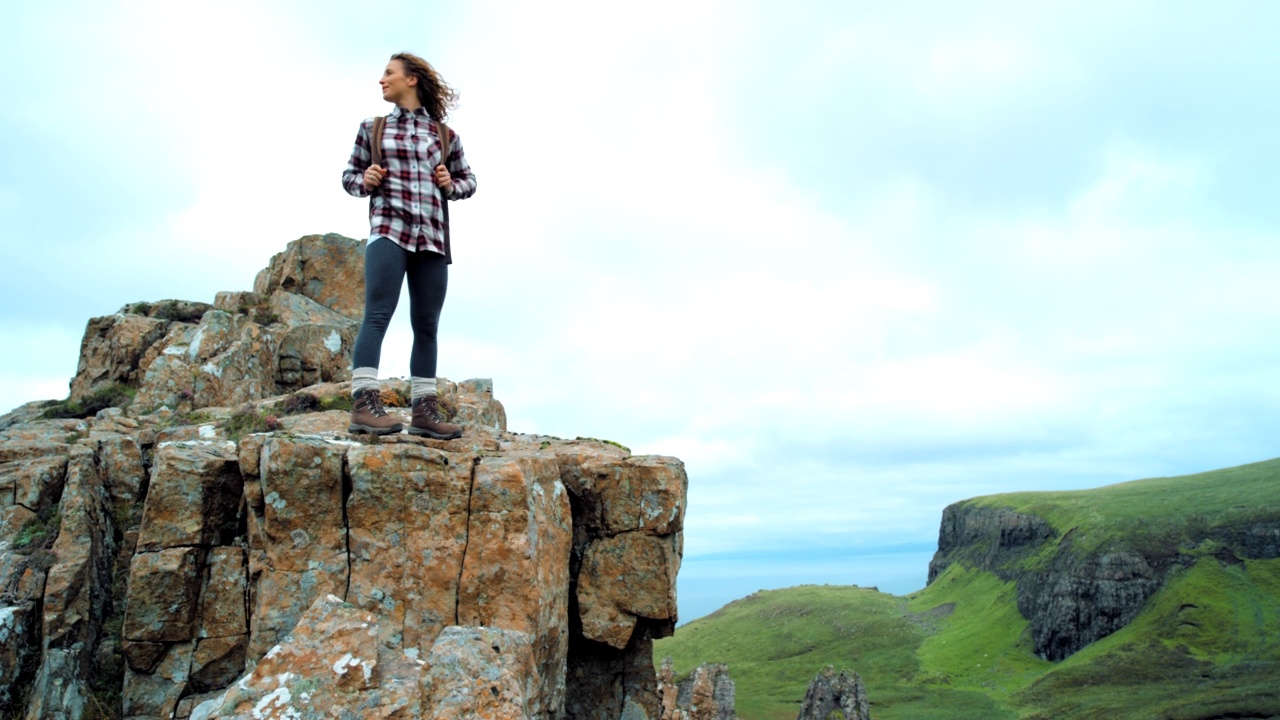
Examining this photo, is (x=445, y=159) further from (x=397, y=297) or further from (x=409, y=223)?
(x=397, y=297)

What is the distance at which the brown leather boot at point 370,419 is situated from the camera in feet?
49.8

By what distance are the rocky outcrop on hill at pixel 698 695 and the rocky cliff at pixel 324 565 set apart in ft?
117

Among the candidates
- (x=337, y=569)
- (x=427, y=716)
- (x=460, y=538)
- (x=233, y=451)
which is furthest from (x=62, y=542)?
(x=427, y=716)

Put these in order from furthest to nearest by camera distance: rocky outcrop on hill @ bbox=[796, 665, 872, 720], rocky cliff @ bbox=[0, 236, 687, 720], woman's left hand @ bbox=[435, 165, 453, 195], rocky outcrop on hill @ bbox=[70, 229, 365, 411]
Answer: rocky outcrop on hill @ bbox=[796, 665, 872, 720] < rocky outcrop on hill @ bbox=[70, 229, 365, 411] < woman's left hand @ bbox=[435, 165, 453, 195] < rocky cliff @ bbox=[0, 236, 687, 720]

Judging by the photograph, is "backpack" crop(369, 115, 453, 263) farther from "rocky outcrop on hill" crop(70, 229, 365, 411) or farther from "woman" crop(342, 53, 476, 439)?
"rocky outcrop on hill" crop(70, 229, 365, 411)

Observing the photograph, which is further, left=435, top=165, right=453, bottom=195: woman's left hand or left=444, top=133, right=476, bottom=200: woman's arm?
left=444, top=133, right=476, bottom=200: woman's arm

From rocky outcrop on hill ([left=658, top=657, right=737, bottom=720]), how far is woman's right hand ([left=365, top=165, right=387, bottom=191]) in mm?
41454

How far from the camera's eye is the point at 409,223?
48.8 feet

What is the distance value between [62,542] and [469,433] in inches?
302

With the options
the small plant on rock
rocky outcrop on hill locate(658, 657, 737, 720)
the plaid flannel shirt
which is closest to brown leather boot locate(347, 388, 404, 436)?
the plaid flannel shirt

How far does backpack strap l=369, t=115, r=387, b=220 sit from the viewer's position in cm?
1485

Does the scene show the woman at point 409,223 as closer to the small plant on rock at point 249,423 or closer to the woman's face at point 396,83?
the woman's face at point 396,83

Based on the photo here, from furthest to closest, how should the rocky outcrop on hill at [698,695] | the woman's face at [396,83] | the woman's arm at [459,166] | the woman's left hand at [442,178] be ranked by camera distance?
1. the rocky outcrop on hill at [698,695]
2. the woman's arm at [459,166]
3. the woman's face at [396,83]
4. the woman's left hand at [442,178]

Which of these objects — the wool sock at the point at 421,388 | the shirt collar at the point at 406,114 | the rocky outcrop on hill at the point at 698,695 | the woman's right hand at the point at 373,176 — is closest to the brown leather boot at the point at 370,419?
the wool sock at the point at 421,388
